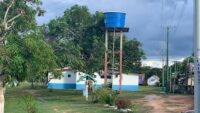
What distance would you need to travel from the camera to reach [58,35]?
5694cm

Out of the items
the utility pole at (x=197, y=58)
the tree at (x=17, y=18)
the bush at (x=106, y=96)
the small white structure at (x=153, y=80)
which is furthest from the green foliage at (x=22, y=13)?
the small white structure at (x=153, y=80)

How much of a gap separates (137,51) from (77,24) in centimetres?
1479

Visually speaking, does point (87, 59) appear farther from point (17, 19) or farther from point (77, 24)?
point (17, 19)

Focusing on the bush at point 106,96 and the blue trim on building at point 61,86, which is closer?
the bush at point 106,96

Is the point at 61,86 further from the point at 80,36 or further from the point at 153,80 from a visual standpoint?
the point at 153,80

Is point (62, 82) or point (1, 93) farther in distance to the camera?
point (62, 82)

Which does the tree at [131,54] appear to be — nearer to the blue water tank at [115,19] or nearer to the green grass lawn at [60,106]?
the blue water tank at [115,19]

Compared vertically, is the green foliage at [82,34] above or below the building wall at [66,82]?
above

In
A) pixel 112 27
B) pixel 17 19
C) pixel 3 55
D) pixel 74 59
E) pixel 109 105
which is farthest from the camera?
pixel 112 27

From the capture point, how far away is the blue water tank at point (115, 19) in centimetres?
5018

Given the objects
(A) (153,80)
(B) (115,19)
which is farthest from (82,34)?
(A) (153,80)

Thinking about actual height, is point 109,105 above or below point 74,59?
below

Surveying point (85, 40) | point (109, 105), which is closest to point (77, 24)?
point (85, 40)

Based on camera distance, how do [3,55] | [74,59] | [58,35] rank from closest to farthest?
[3,55], [74,59], [58,35]
